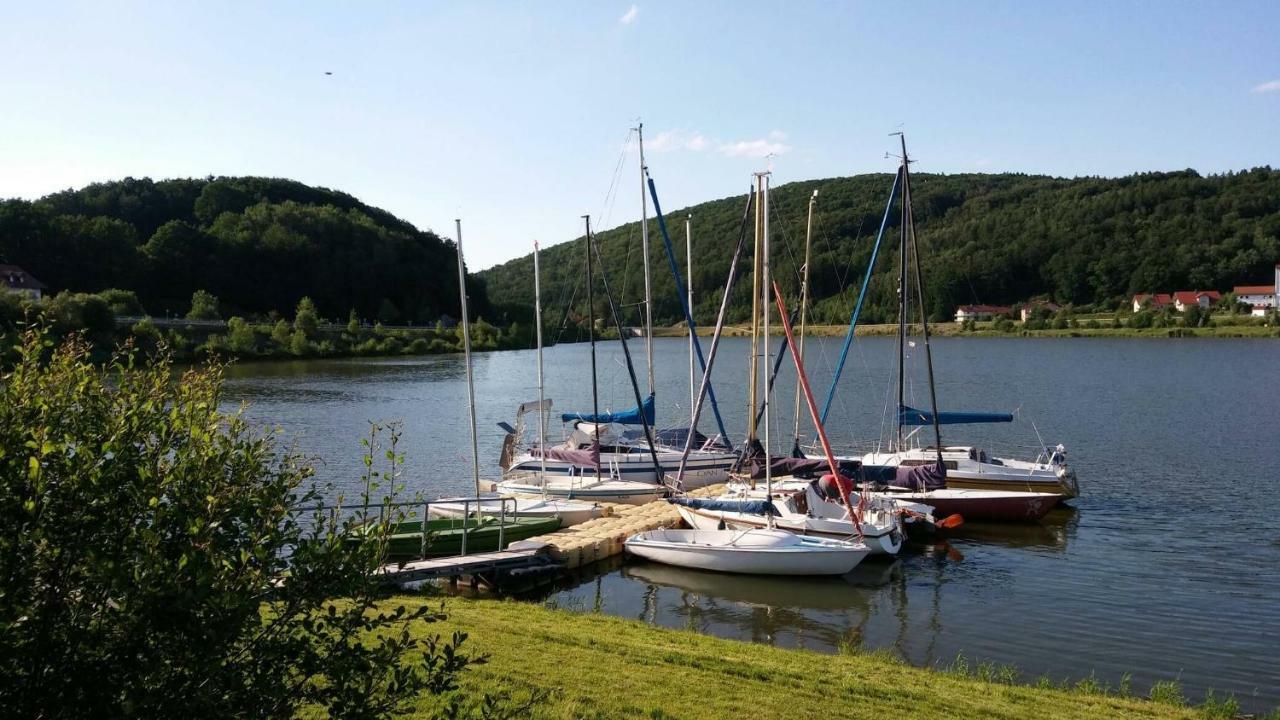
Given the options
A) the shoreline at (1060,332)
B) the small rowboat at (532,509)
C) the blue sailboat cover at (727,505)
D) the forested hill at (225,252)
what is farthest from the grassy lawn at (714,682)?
the forested hill at (225,252)

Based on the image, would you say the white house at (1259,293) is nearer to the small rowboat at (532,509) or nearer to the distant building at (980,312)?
the distant building at (980,312)

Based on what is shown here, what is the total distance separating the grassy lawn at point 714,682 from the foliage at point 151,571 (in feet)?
15.8

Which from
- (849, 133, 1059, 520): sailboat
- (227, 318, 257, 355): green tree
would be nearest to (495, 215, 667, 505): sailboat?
(849, 133, 1059, 520): sailboat

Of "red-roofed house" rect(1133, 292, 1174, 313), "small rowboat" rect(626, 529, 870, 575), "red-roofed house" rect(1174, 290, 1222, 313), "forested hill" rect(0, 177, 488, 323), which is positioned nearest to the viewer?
"small rowboat" rect(626, 529, 870, 575)

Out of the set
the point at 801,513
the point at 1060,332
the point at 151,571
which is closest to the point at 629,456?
the point at 801,513

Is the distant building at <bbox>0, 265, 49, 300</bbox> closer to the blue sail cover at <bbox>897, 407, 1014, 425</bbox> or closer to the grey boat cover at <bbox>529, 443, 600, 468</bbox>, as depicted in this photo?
the grey boat cover at <bbox>529, 443, 600, 468</bbox>

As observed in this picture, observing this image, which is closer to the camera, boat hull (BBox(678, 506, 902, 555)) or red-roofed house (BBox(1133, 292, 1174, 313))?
boat hull (BBox(678, 506, 902, 555))

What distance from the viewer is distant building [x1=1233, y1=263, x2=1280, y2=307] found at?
482 feet

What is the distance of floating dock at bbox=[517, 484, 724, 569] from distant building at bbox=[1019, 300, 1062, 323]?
5293 inches

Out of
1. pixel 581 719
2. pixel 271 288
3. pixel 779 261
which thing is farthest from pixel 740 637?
pixel 271 288

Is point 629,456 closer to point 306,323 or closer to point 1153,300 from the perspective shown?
point 306,323

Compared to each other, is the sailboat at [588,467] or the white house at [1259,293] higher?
the white house at [1259,293]

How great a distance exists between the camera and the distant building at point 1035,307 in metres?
150

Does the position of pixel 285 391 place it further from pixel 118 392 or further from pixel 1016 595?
pixel 118 392
